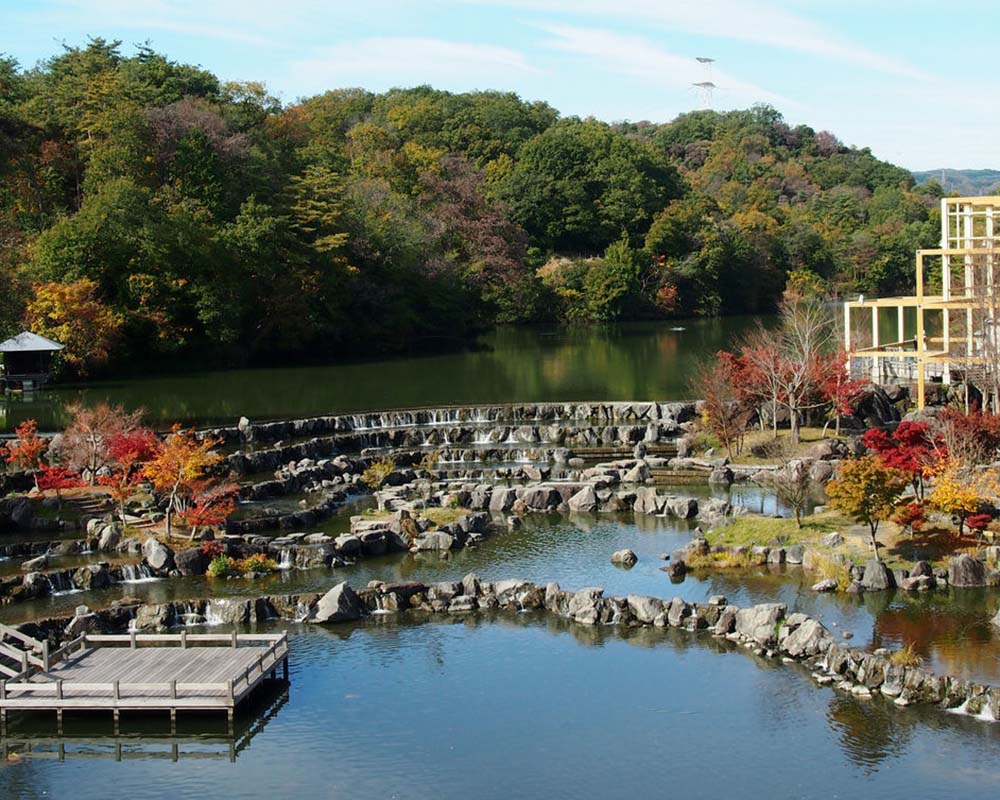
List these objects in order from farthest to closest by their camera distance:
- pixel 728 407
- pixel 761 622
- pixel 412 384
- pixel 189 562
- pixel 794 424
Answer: pixel 412 384 < pixel 794 424 < pixel 728 407 < pixel 189 562 < pixel 761 622

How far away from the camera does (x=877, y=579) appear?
28141mm

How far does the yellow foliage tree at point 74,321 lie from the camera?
6494 cm

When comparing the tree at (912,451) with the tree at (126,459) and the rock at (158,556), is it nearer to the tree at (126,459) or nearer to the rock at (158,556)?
the rock at (158,556)

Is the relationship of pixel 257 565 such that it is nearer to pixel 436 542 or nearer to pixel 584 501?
pixel 436 542

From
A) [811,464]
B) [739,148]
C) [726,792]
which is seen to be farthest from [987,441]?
[739,148]

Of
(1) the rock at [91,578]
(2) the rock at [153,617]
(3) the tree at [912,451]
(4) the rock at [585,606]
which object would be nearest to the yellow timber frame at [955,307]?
(3) the tree at [912,451]

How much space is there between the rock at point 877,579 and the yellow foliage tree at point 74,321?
158 ft

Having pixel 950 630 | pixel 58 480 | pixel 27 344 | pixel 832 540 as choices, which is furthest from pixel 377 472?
pixel 27 344

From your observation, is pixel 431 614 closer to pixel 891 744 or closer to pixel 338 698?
pixel 338 698

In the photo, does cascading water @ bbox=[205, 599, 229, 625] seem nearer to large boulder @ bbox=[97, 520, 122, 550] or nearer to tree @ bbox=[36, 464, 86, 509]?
large boulder @ bbox=[97, 520, 122, 550]

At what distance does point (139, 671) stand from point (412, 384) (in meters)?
42.1

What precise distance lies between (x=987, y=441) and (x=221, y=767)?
967 inches

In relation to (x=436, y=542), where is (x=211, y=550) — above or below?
above

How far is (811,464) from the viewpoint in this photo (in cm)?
4038
